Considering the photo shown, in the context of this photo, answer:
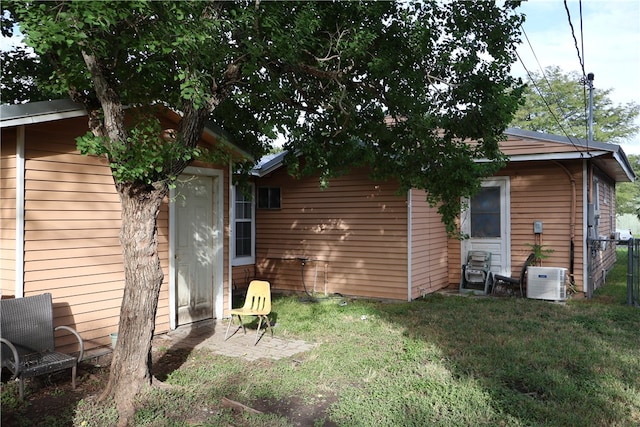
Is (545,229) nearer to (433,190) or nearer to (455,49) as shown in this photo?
(433,190)

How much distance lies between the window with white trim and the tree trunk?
19.7 feet

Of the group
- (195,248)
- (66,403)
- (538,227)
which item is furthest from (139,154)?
(538,227)

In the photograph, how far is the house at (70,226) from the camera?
4715 millimetres

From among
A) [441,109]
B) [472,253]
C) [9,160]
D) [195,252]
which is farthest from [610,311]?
[9,160]

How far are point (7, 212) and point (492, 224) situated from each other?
889 cm

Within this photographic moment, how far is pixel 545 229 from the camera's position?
31.5 ft

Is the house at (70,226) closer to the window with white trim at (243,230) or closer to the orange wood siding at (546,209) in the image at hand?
the window with white trim at (243,230)

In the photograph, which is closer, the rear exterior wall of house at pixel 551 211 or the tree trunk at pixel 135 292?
the tree trunk at pixel 135 292

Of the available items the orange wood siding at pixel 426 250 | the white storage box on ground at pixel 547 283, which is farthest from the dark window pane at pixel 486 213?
the white storage box on ground at pixel 547 283

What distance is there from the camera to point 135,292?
13.1ft

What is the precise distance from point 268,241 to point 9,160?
622cm

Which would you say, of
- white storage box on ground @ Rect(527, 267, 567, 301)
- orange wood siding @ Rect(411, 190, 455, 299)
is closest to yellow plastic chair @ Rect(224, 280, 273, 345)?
orange wood siding @ Rect(411, 190, 455, 299)

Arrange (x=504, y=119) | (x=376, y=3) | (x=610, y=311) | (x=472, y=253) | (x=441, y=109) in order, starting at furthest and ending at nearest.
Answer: (x=472, y=253)
(x=610, y=311)
(x=441, y=109)
(x=504, y=119)
(x=376, y=3)

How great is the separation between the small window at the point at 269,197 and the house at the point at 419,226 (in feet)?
0.08
